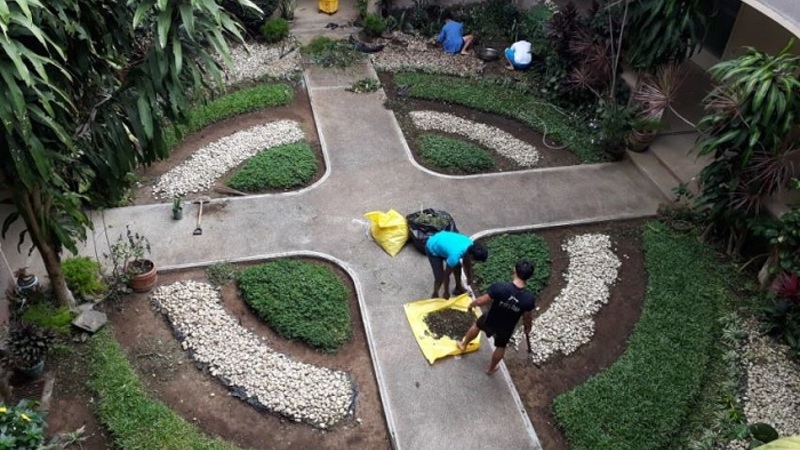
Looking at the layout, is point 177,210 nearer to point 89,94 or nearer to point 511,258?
point 89,94

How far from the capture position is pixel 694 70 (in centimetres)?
1223

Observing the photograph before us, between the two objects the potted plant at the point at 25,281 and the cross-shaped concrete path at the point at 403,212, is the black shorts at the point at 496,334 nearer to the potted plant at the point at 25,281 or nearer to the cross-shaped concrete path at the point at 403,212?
the cross-shaped concrete path at the point at 403,212

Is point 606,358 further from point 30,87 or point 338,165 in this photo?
point 30,87

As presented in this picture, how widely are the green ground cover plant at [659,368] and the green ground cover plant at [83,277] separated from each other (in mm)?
5409

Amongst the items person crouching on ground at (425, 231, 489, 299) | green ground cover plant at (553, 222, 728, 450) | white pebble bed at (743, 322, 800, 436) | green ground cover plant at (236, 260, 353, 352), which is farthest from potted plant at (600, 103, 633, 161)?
green ground cover plant at (236, 260, 353, 352)

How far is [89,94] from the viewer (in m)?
6.14

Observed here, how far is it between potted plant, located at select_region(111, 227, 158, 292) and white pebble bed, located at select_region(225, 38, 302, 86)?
4.63 m

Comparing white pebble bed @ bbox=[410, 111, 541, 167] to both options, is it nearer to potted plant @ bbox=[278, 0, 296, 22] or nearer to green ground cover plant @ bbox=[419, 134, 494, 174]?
green ground cover plant @ bbox=[419, 134, 494, 174]

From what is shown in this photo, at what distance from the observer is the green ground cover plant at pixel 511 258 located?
8210 mm

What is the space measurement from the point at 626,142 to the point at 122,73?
300 inches

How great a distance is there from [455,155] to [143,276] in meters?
5.02

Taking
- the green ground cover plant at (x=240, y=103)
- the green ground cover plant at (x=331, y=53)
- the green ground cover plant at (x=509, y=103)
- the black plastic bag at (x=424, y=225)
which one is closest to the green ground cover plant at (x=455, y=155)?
the green ground cover plant at (x=509, y=103)

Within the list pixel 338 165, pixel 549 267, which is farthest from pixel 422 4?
pixel 549 267

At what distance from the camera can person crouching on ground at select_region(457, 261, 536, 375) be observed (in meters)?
6.37
